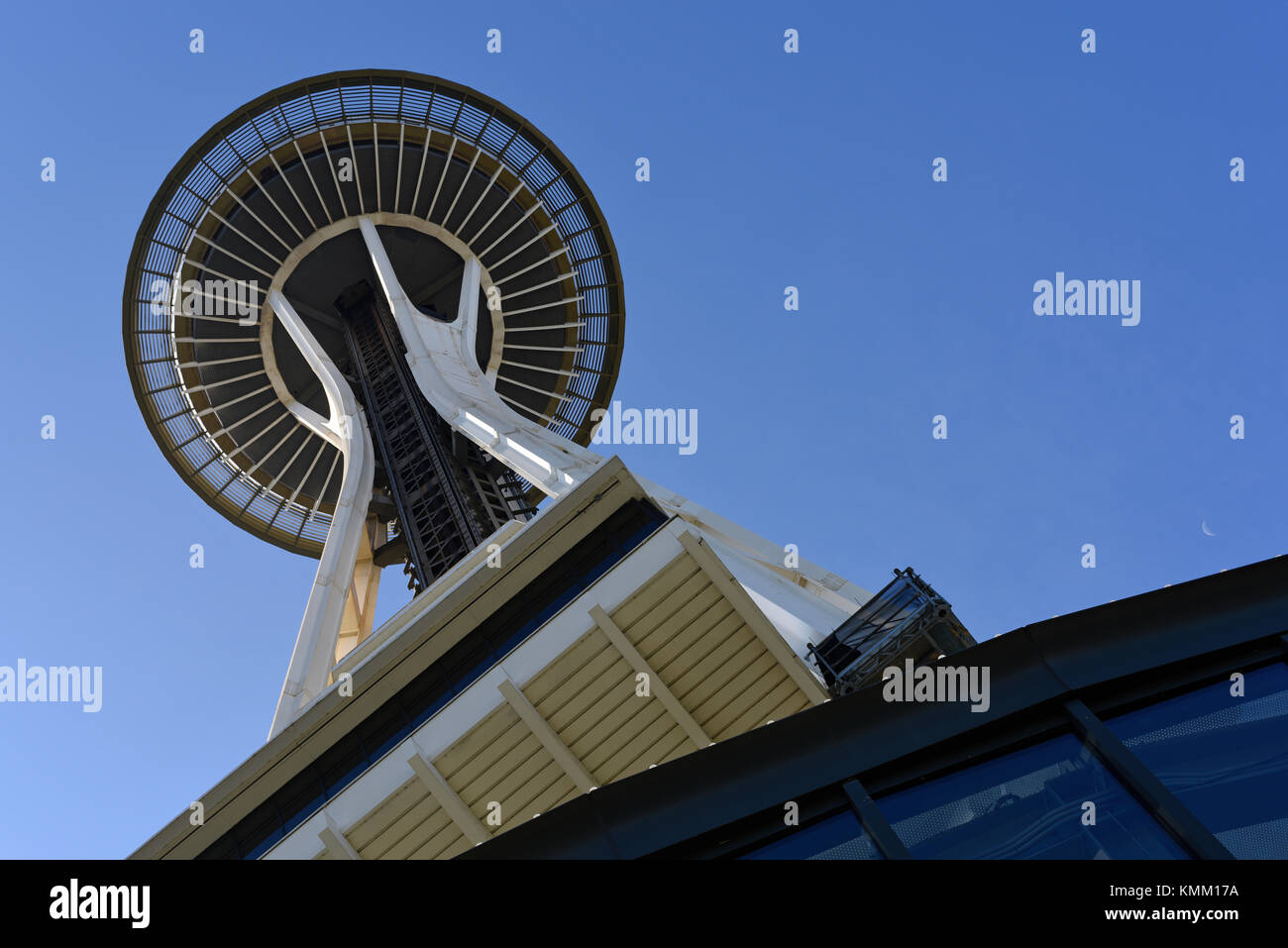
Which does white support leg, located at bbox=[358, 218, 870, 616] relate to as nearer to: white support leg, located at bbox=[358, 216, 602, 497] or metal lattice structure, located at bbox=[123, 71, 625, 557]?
white support leg, located at bbox=[358, 216, 602, 497]

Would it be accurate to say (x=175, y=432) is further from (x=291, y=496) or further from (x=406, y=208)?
(x=406, y=208)

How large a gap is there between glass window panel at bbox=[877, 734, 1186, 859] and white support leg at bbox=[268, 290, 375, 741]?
1140 centimetres

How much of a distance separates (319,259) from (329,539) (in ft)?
44.0

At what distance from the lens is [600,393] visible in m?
37.5

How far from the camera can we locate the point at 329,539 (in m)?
24.6

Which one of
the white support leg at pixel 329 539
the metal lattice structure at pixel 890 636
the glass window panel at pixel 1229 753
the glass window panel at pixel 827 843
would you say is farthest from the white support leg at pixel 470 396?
the glass window panel at pixel 1229 753

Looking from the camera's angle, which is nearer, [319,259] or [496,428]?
[496,428]

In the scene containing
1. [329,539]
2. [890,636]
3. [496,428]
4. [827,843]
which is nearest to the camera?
[827,843]

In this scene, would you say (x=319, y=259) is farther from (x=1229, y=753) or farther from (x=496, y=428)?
(x=1229, y=753)

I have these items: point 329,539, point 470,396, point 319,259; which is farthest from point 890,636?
point 319,259

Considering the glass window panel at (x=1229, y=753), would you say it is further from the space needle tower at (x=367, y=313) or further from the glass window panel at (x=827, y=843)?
the space needle tower at (x=367, y=313)

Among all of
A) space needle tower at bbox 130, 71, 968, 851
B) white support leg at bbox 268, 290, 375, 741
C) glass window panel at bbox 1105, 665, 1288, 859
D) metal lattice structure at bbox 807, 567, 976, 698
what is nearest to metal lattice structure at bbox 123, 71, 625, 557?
space needle tower at bbox 130, 71, 968, 851
